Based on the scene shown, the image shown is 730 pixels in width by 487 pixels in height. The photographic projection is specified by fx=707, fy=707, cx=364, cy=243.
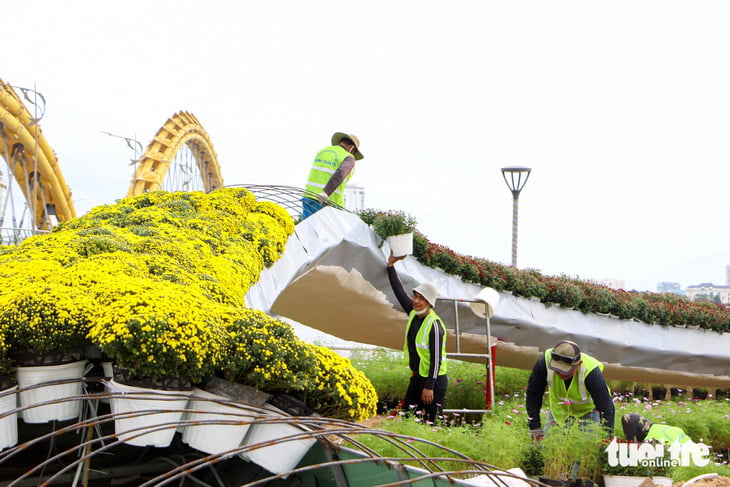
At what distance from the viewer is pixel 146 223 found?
257 inches

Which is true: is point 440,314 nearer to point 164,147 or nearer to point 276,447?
point 276,447

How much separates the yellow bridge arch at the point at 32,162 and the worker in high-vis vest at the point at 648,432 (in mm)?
17639

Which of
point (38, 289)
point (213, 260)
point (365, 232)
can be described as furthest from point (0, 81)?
point (38, 289)

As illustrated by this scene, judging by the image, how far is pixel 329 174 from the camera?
28.0 feet

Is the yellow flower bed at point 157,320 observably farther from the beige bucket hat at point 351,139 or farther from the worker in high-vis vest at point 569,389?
the beige bucket hat at point 351,139

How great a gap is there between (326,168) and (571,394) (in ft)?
13.3

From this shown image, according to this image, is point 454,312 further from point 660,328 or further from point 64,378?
point 64,378

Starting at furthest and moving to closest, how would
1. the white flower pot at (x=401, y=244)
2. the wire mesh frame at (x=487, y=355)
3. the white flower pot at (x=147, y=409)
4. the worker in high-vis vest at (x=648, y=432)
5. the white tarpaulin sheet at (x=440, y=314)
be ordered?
the wire mesh frame at (x=487, y=355) → the white flower pot at (x=401, y=244) → the white tarpaulin sheet at (x=440, y=314) → the worker in high-vis vest at (x=648, y=432) → the white flower pot at (x=147, y=409)

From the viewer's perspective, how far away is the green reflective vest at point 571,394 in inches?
224

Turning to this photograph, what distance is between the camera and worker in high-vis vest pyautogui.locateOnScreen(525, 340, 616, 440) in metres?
5.58

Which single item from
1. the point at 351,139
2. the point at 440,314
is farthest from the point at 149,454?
the point at 440,314

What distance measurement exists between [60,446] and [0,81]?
1620 centimetres

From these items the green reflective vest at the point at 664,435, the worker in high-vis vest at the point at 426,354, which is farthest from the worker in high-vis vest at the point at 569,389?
the worker in high-vis vest at the point at 426,354

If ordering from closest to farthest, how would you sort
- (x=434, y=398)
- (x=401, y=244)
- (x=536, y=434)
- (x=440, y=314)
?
(x=536, y=434), (x=434, y=398), (x=401, y=244), (x=440, y=314)
